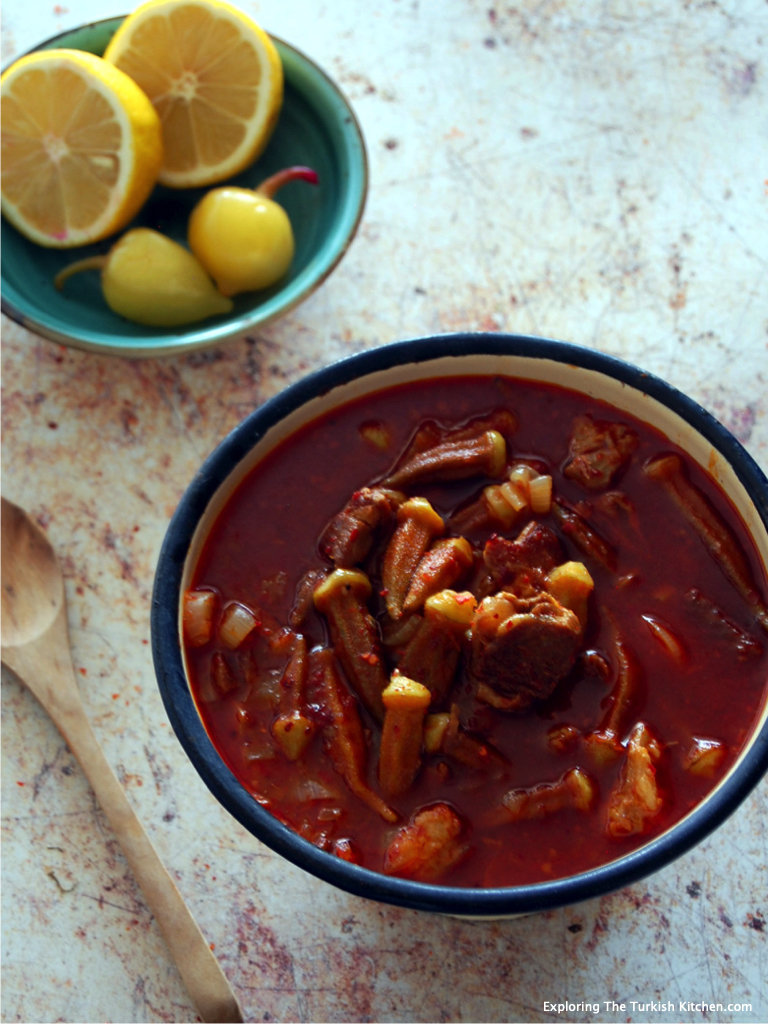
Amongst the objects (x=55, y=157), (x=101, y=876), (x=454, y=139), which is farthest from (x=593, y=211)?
(x=101, y=876)

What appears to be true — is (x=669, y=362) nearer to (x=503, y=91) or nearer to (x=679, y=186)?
(x=679, y=186)

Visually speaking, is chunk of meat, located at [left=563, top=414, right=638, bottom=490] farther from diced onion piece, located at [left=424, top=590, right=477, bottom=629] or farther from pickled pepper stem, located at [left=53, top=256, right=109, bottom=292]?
pickled pepper stem, located at [left=53, top=256, right=109, bottom=292]

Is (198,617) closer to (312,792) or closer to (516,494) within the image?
(312,792)

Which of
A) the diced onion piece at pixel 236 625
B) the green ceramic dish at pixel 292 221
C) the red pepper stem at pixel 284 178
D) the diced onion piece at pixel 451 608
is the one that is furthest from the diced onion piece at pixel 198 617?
the red pepper stem at pixel 284 178

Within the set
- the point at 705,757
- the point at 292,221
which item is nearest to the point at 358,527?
the point at 705,757

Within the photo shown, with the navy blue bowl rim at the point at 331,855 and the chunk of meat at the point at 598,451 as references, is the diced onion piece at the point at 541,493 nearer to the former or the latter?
the chunk of meat at the point at 598,451

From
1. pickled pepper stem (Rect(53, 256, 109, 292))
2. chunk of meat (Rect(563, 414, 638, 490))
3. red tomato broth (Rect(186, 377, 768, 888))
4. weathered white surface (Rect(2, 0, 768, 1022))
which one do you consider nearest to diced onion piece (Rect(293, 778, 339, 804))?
red tomato broth (Rect(186, 377, 768, 888))
